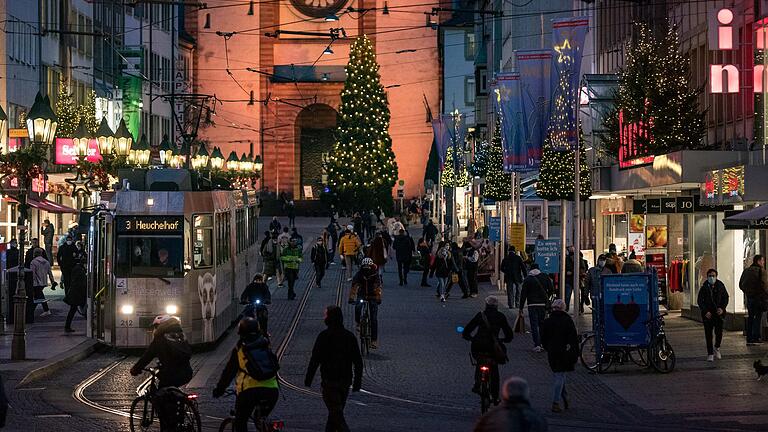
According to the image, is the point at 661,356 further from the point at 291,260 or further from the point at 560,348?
the point at 291,260

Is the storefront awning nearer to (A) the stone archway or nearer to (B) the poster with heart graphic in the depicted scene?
(B) the poster with heart graphic

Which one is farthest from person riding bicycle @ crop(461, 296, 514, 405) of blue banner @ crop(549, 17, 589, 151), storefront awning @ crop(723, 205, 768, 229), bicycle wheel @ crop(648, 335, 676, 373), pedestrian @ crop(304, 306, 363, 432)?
blue banner @ crop(549, 17, 589, 151)

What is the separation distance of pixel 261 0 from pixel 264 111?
7.21 metres

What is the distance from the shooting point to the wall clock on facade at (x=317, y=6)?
10738 cm

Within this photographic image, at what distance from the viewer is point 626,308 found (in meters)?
25.1

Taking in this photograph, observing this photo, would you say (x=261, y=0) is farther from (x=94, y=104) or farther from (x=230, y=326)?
(x=230, y=326)

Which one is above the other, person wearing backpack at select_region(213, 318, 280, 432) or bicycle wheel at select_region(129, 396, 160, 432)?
person wearing backpack at select_region(213, 318, 280, 432)

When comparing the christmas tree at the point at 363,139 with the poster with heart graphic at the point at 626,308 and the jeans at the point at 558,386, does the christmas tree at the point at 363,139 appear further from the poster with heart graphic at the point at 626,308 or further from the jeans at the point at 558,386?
the jeans at the point at 558,386

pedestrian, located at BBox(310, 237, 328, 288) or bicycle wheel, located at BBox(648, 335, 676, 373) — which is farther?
pedestrian, located at BBox(310, 237, 328, 288)

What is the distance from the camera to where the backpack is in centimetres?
1416

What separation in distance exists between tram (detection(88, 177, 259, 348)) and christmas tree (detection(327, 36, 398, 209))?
233 feet

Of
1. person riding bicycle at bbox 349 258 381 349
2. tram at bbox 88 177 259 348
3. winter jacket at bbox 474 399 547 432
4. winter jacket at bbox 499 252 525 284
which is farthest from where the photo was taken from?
winter jacket at bbox 499 252 525 284

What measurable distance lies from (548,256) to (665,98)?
425 centimetres

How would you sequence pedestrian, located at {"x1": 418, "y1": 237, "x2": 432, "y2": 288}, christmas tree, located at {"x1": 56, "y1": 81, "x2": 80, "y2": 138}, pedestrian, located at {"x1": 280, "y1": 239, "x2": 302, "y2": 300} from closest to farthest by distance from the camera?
pedestrian, located at {"x1": 280, "y1": 239, "x2": 302, "y2": 300}, pedestrian, located at {"x1": 418, "y1": 237, "x2": 432, "y2": 288}, christmas tree, located at {"x1": 56, "y1": 81, "x2": 80, "y2": 138}
